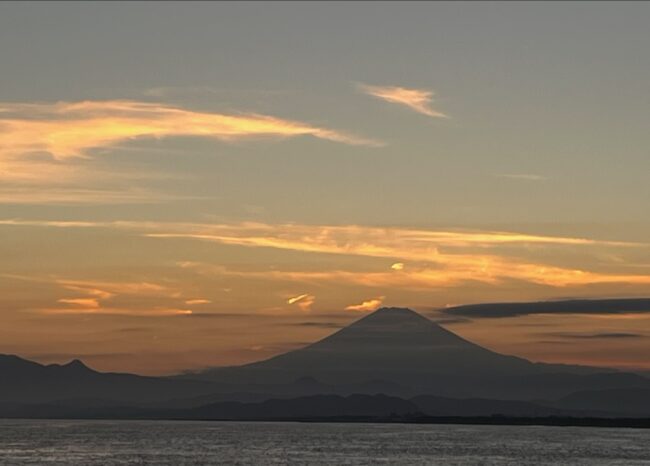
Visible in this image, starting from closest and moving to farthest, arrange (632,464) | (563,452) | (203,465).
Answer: (203,465) < (632,464) < (563,452)

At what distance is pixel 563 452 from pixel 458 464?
5047cm

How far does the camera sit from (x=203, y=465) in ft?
468

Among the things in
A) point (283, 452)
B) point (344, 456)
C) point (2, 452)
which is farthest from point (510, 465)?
point (2, 452)

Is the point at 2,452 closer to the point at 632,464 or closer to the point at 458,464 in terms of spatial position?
the point at 458,464

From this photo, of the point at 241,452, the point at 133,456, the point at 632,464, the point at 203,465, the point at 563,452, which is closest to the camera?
the point at 203,465

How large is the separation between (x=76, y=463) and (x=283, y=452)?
147ft

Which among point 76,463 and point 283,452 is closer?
point 76,463

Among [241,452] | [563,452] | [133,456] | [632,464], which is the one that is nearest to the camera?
[632,464]

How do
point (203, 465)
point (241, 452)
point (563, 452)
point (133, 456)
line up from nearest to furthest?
point (203, 465)
point (133, 456)
point (241, 452)
point (563, 452)

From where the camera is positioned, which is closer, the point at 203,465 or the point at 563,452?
the point at 203,465

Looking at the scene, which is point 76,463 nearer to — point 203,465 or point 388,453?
point 203,465

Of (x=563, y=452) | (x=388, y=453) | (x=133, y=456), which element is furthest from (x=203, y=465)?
(x=563, y=452)

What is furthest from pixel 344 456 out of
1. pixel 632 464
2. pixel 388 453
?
pixel 632 464

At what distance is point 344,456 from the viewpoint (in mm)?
170625
